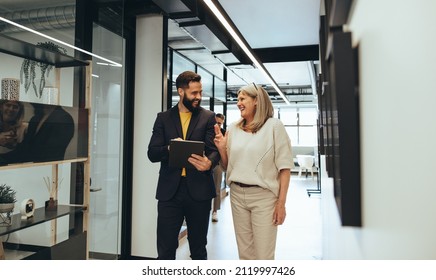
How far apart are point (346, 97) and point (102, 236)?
225 cm

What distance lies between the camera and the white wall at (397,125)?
0.32 meters

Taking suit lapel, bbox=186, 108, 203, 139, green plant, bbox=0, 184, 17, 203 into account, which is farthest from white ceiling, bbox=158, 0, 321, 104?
green plant, bbox=0, 184, 17, 203

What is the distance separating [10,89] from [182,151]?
99cm

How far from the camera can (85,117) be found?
6.56 feet

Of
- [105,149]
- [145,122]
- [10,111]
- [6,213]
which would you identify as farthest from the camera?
[145,122]

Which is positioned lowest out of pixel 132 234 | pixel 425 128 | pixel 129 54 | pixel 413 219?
pixel 132 234

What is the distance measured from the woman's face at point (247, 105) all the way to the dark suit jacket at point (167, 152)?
0.23 m

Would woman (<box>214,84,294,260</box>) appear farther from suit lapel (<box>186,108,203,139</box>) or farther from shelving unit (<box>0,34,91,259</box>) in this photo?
shelving unit (<box>0,34,91,259</box>)

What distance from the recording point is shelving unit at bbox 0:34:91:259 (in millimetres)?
1628

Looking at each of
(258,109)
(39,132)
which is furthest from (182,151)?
(39,132)

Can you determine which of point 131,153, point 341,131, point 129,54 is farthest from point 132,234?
point 341,131

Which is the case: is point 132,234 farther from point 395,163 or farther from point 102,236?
point 395,163

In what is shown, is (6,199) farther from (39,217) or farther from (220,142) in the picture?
(220,142)

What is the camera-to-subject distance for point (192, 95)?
1.70 metres
